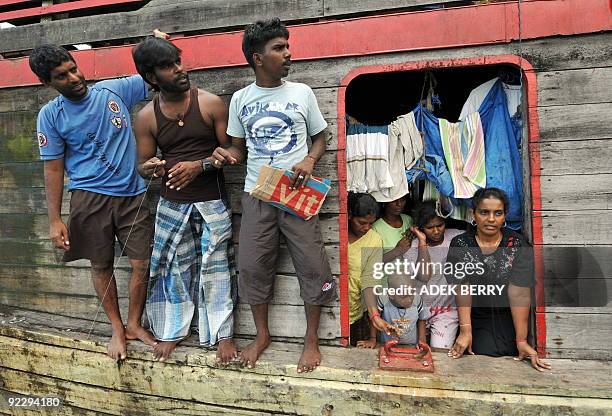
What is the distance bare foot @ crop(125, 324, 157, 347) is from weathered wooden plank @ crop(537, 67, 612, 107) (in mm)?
2986

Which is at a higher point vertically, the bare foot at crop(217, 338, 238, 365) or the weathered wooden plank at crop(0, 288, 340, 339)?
the weathered wooden plank at crop(0, 288, 340, 339)

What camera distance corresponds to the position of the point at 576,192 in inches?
95.3

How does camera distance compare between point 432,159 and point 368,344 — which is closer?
point 368,344

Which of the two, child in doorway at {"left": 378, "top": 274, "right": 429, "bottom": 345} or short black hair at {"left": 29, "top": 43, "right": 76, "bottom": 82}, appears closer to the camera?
short black hair at {"left": 29, "top": 43, "right": 76, "bottom": 82}

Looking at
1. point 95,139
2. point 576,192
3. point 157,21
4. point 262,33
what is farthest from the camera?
point 157,21

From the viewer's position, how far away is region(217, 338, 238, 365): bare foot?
8.50 feet

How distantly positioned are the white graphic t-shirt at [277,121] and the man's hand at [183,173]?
1.10ft

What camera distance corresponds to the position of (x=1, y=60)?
329 centimetres

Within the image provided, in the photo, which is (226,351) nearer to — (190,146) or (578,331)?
(190,146)

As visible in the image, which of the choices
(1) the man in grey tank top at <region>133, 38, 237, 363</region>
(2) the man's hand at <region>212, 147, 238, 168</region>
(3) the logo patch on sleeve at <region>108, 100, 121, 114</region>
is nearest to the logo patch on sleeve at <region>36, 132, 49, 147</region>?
(3) the logo patch on sleeve at <region>108, 100, 121, 114</region>

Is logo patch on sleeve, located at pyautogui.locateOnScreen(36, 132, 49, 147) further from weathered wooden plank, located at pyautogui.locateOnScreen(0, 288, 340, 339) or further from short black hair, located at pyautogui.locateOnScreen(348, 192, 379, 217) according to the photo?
short black hair, located at pyautogui.locateOnScreen(348, 192, 379, 217)

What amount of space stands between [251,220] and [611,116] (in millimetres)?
2243

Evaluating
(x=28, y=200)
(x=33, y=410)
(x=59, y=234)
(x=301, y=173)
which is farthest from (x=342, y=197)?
(x=33, y=410)

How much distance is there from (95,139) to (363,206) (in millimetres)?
1858
